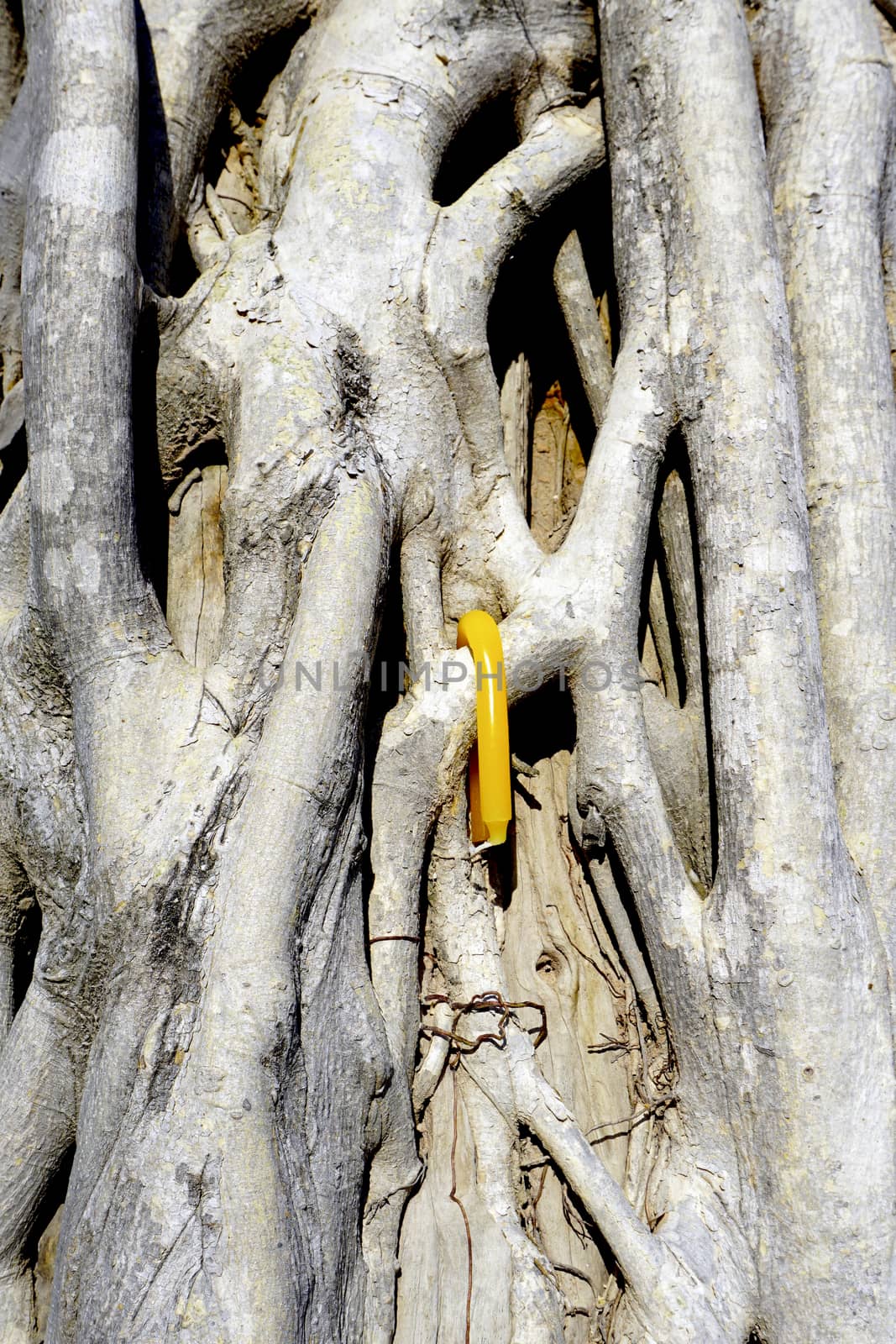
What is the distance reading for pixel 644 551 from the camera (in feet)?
7.16

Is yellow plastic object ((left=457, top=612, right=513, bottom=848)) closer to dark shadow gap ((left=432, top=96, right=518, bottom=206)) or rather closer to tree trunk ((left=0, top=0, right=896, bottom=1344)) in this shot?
tree trunk ((left=0, top=0, right=896, bottom=1344))

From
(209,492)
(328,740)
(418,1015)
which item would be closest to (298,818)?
(328,740)

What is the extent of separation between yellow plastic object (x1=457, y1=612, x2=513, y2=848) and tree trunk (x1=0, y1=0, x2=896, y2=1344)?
0.07 metres

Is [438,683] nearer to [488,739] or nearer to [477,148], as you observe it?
[488,739]

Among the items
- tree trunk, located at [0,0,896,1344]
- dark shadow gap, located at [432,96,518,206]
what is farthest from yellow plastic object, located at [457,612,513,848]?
dark shadow gap, located at [432,96,518,206]

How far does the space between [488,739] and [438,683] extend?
0.60 ft

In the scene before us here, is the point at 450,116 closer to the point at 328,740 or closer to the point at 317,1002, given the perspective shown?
the point at 328,740

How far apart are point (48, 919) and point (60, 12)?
1900mm

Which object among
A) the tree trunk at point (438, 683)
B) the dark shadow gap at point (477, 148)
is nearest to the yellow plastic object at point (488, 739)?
the tree trunk at point (438, 683)

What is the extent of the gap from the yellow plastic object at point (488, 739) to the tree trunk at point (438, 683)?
0.07m

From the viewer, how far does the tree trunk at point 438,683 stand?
170 cm

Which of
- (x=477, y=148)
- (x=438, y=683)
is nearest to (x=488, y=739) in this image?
(x=438, y=683)

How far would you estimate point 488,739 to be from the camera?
1.92m

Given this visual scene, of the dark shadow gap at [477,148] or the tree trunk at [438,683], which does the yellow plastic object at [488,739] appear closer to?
the tree trunk at [438,683]
